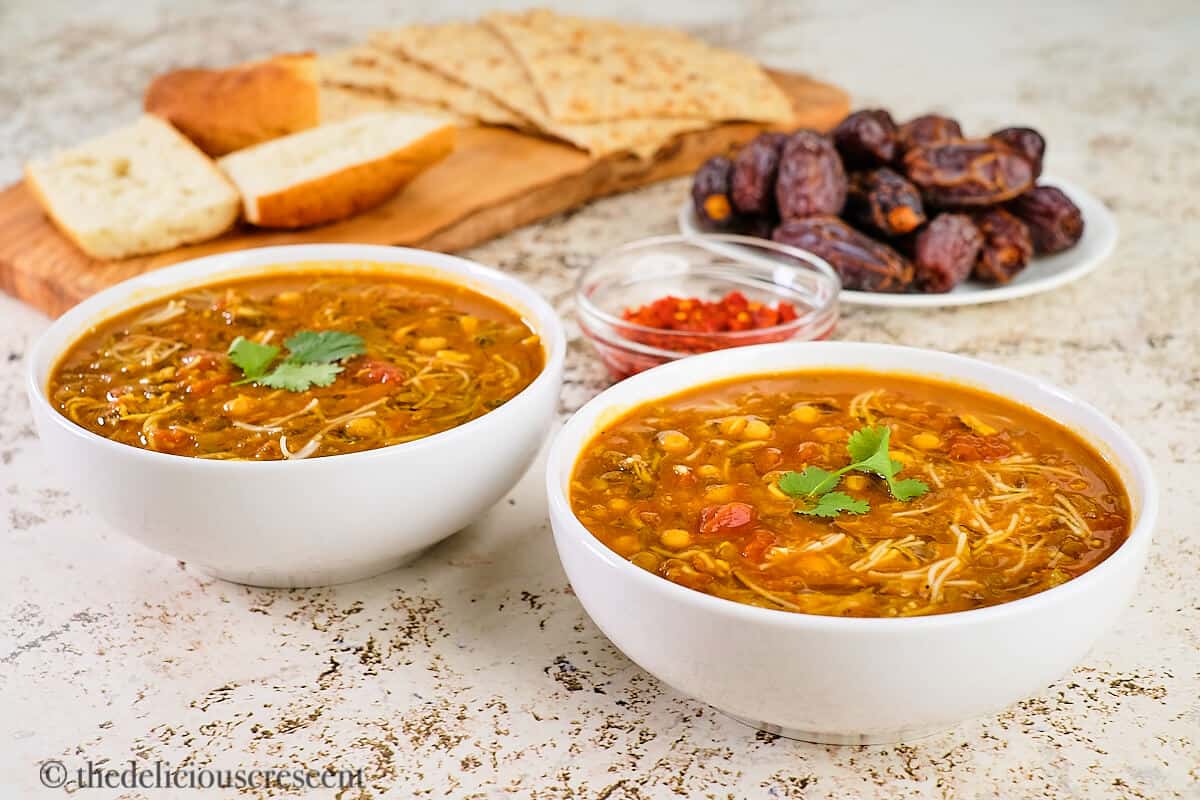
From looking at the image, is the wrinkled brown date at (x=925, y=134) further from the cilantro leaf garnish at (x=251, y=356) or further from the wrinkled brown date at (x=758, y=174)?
the cilantro leaf garnish at (x=251, y=356)

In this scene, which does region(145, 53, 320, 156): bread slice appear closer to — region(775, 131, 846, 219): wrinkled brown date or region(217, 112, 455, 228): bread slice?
region(217, 112, 455, 228): bread slice

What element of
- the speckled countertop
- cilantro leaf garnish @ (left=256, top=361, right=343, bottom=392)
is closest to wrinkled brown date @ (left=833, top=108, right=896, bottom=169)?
the speckled countertop

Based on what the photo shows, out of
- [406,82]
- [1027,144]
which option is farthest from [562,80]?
[1027,144]

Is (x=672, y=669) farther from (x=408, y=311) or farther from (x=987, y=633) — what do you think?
(x=408, y=311)

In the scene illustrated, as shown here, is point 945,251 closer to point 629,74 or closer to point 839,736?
point 629,74

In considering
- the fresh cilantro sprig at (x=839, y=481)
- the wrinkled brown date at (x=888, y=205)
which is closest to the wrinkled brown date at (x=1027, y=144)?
the wrinkled brown date at (x=888, y=205)

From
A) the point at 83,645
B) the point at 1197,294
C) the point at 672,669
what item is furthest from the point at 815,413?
the point at 1197,294

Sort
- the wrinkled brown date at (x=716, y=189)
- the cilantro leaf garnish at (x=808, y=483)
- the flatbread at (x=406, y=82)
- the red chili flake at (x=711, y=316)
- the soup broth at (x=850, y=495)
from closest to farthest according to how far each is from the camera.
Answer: the soup broth at (x=850, y=495), the cilantro leaf garnish at (x=808, y=483), the red chili flake at (x=711, y=316), the wrinkled brown date at (x=716, y=189), the flatbread at (x=406, y=82)
